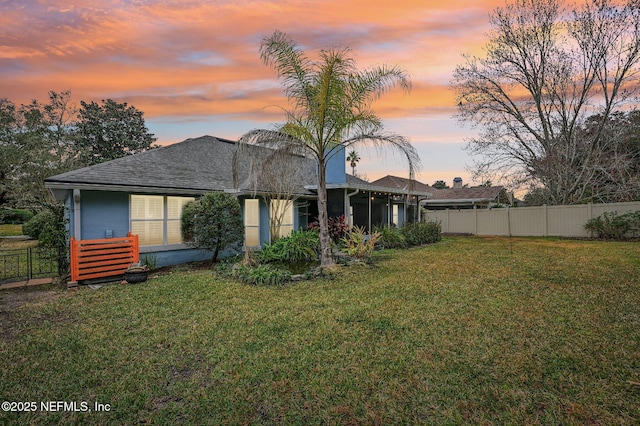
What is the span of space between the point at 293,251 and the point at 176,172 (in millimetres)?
4856

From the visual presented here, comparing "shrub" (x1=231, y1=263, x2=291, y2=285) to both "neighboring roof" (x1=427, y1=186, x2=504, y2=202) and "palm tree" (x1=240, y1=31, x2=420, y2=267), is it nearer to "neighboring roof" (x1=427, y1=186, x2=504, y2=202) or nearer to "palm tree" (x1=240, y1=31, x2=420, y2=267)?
"palm tree" (x1=240, y1=31, x2=420, y2=267)

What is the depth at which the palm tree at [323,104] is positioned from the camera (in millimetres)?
8195

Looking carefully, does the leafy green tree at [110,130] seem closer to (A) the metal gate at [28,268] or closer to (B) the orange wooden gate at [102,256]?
(A) the metal gate at [28,268]

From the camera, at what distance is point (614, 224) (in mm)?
15266

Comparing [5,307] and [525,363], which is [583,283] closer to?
[525,363]

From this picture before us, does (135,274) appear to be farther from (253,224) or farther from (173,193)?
(253,224)

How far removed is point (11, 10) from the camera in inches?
270

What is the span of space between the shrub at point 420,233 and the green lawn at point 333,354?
7255 millimetres

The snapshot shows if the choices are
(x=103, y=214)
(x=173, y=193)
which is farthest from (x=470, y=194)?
(x=103, y=214)

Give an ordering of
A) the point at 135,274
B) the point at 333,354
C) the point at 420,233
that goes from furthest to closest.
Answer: the point at 420,233, the point at 135,274, the point at 333,354

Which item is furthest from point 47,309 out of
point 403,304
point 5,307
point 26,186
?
point 26,186

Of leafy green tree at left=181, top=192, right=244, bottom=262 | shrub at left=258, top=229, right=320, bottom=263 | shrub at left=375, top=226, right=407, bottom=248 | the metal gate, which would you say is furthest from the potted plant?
shrub at left=375, top=226, right=407, bottom=248

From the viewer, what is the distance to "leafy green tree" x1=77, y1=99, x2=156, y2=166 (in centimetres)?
2647

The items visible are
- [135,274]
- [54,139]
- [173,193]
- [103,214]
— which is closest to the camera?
[135,274]
